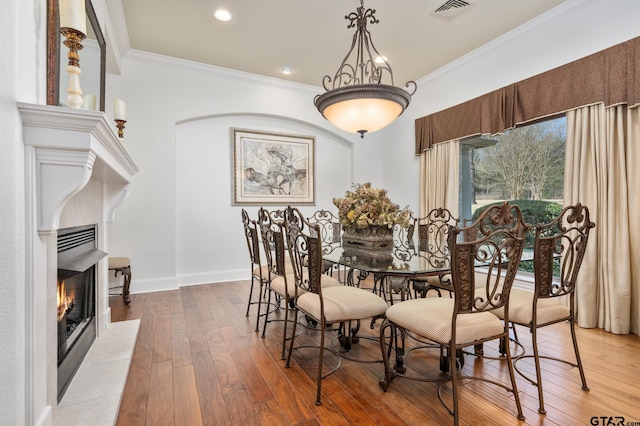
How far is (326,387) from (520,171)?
3.39 metres

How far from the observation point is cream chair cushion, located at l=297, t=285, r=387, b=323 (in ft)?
6.47

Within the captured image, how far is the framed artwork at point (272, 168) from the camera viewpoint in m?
4.91

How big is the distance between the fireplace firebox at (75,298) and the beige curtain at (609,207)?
13.1ft

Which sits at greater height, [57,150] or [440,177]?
[440,177]

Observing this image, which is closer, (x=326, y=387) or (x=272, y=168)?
(x=326, y=387)

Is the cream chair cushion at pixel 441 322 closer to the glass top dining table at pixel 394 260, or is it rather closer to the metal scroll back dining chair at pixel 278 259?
the glass top dining table at pixel 394 260

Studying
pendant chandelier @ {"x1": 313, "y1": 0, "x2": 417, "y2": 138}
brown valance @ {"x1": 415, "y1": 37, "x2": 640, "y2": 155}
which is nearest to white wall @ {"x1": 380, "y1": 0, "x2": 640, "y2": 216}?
brown valance @ {"x1": 415, "y1": 37, "x2": 640, "y2": 155}

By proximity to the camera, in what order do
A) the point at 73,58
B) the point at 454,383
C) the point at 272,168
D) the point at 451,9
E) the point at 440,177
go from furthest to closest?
the point at 272,168 → the point at 440,177 → the point at 451,9 → the point at 454,383 → the point at 73,58

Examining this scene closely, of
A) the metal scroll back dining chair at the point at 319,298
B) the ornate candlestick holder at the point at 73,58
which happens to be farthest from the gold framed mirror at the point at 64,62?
the metal scroll back dining chair at the point at 319,298

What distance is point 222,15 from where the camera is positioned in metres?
3.30

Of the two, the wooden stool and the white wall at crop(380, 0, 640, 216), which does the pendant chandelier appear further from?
the wooden stool

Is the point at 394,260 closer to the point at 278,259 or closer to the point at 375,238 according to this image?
the point at 375,238

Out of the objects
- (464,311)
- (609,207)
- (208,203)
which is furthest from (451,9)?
(208,203)

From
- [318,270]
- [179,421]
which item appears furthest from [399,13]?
[179,421]
